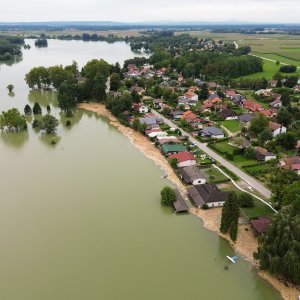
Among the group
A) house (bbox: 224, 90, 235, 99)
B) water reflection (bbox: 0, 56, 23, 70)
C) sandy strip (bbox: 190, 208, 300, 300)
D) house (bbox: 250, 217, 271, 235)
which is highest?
water reflection (bbox: 0, 56, 23, 70)

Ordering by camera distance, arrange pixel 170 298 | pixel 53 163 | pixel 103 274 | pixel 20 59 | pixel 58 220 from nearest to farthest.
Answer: pixel 170 298 → pixel 103 274 → pixel 58 220 → pixel 53 163 → pixel 20 59

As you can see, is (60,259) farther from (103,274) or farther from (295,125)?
(295,125)

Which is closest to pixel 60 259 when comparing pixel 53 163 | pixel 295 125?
pixel 53 163

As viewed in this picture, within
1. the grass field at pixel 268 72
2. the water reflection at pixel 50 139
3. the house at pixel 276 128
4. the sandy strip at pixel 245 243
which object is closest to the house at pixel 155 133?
the water reflection at pixel 50 139

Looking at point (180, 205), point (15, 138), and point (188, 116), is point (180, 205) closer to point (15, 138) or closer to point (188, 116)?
point (188, 116)

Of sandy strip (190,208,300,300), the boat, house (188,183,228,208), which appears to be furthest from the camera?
house (188,183,228,208)

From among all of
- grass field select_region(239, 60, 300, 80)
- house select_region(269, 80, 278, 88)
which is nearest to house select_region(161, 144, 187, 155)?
house select_region(269, 80, 278, 88)

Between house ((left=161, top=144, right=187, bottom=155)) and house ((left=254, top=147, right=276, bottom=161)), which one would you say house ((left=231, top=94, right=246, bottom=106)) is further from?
house ((left=161, top=144, right=187, bottom=155))
